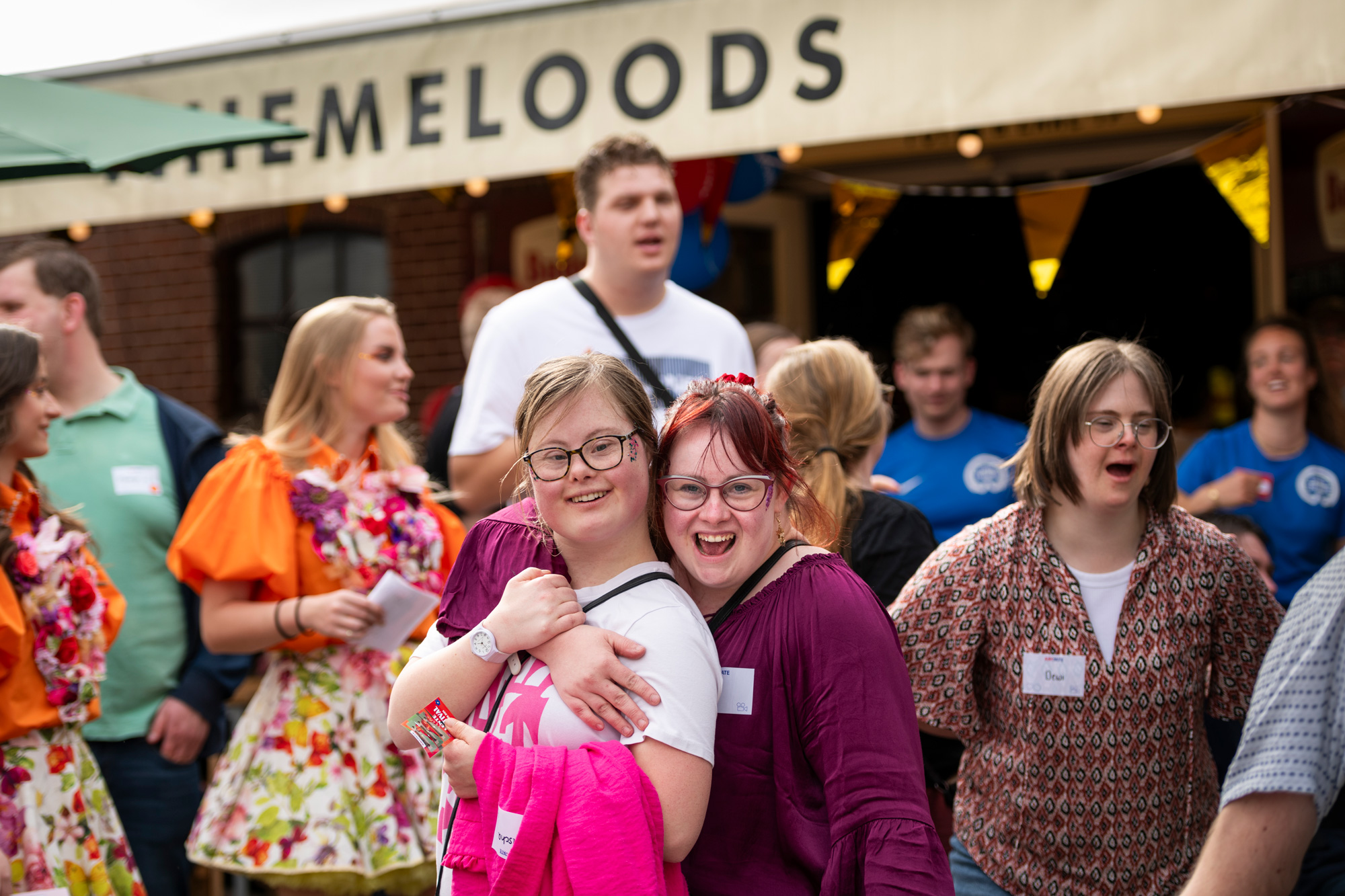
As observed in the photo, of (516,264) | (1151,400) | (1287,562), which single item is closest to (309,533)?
(1151,400)

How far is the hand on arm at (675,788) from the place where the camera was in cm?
170

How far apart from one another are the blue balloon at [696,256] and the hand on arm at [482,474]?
1.94 m

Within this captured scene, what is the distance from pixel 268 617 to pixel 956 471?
2557 mm

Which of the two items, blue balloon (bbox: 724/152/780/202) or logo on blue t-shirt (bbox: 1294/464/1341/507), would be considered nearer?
logo on blue t-shirt (bbox: 1294/464/1341/507)

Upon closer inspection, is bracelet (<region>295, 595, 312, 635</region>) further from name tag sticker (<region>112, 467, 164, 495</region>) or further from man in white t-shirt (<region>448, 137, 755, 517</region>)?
name tag sticker (<region>112, 467, 164, 495</region>)

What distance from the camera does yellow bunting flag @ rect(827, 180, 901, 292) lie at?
5.66m

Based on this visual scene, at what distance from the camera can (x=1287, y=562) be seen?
437 cm

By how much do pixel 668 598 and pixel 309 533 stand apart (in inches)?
65.7

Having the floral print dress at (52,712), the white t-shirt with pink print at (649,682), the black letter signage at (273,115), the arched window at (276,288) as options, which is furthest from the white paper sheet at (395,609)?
the arched window at (276,288)

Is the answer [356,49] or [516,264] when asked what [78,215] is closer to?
[356,49]

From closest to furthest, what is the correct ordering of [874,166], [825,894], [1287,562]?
[825,894]
[1287,562]
[874,166]

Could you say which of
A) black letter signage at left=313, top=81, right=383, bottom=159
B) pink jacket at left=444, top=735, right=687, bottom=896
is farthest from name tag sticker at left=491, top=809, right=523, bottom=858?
black letter signage at left=313, top=81, right=383, bottom=159

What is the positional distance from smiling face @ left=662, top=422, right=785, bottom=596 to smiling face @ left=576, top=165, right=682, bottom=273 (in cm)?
156

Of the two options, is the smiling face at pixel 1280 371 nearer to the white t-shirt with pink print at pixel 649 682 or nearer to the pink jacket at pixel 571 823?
the white t-shirt with pink print at pixel 649 682
